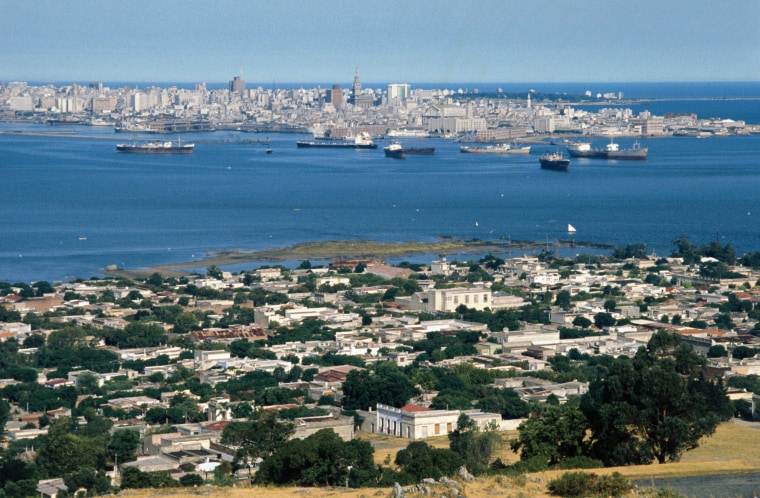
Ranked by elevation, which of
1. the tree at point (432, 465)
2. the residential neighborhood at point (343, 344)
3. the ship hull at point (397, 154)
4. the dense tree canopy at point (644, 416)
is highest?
the dense tree canopy at point (644, 416)

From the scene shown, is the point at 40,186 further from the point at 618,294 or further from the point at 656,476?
the point at 656,476

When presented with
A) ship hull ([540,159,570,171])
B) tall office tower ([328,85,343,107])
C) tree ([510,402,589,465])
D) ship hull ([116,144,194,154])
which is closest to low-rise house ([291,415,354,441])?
tree ([510,402,589,465])

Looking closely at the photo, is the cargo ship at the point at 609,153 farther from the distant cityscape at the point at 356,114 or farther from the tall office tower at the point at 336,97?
the tall office tower at the point at 336,97

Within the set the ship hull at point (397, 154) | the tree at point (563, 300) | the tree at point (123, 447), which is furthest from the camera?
the ship hull at point (397, 154)

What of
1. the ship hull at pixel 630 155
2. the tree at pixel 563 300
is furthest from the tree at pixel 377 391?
the ship hull at pixel 630 155

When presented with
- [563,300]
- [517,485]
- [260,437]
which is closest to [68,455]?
[260,437]

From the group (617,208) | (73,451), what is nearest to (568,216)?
(617,208)

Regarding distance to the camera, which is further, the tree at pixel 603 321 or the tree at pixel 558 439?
the tree at pixel 603 321
